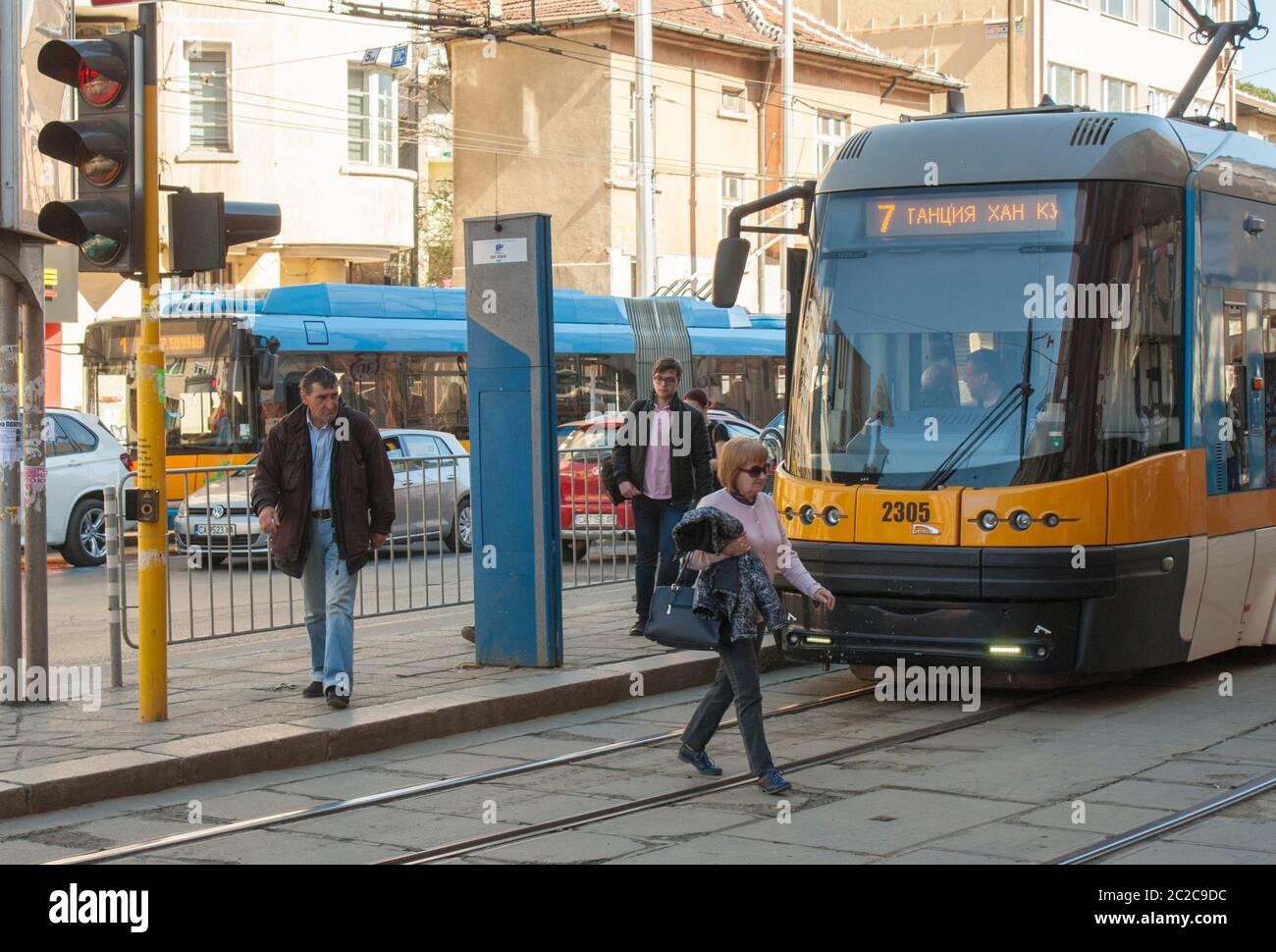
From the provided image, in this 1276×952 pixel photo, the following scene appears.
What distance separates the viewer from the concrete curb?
25.5ft

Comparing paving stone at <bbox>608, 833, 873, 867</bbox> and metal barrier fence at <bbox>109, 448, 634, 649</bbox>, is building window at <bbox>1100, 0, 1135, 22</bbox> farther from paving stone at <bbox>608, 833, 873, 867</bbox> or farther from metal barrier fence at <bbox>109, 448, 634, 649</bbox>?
paving stone at <bbox>608, 833, 873, 867</bbox>

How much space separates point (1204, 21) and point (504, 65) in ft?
89.3

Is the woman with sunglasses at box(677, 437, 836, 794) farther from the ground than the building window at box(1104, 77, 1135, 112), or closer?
closer

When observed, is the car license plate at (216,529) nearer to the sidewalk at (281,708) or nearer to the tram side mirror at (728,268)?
the sidewalk at (281,708)

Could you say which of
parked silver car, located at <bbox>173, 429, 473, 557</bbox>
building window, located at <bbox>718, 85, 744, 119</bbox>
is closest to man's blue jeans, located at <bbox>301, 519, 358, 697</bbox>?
parked silver car, located at <bbox>173, 429, 473, 557</bbox>

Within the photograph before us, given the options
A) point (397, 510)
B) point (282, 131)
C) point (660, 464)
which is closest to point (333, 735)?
point (660, 464)

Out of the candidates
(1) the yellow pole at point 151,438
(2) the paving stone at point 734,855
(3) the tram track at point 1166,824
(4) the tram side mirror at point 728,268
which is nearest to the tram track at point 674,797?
(2) the paving stone at point 734,855

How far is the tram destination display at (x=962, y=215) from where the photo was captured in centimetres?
989

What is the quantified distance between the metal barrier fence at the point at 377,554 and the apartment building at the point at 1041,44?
3728 cm

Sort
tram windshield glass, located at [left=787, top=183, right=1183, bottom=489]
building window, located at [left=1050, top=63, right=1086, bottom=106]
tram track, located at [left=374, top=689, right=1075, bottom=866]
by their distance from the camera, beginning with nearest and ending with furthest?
tram track, located at [left=374, top=689, right=1075, bottom=866], tram windshield glass, located at [left=787, top=183, right=1183, bottom=489], building window, located at [left=1050, top=63, right=1086, bottom=106]

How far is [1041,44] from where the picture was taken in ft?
168

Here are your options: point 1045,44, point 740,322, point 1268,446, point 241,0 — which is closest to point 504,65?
point 241,0

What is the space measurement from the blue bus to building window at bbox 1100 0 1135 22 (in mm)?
29185
